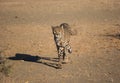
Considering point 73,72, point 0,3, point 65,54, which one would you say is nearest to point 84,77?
point 73,72

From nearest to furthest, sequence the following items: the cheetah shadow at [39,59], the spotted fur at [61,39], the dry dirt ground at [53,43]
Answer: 1. the dry dirt ground at [53,43]
2. the spotted fur at [61,39]
3. the cheetah shadow at [39,59]

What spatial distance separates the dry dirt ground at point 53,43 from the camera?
10.2 m

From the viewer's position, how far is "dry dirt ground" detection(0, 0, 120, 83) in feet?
33.6

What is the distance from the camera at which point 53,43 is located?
13938mm

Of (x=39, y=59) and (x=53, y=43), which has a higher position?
(x=53, y=43)

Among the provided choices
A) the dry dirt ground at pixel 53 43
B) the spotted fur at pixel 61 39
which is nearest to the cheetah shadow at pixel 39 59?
the dry dirt ground at pixel 53 43

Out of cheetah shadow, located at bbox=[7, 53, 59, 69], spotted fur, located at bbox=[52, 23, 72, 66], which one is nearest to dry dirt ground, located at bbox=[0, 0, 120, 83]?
cheetah shadow, located at bbox=[7, 53, 59, 69]

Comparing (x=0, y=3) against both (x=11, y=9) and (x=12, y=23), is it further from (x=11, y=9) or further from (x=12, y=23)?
(x=12, y=23)

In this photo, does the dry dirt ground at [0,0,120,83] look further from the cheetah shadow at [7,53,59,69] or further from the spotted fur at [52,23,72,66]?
the spotted fur at [52,23,72,66]

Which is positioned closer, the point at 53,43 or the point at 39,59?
the point at 39,59

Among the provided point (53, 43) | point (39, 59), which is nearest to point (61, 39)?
point (39, 59)

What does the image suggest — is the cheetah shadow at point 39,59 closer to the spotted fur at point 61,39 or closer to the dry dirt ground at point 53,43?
the dry dirt ground at point 53,43

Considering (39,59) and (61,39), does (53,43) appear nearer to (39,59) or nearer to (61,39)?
(39,59)

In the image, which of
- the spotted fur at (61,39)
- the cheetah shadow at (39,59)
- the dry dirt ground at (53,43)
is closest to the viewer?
the dry dirt ground at (53,43)
